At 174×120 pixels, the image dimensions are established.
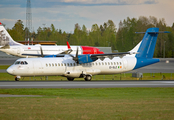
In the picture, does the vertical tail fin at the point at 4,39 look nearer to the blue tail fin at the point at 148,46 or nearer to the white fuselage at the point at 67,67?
the white fuselage at the point at 67,67

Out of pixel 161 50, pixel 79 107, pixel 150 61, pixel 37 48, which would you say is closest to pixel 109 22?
pixel 161 50

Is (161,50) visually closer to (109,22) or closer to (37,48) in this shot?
(37,48)

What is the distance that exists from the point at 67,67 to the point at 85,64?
7.98 feet

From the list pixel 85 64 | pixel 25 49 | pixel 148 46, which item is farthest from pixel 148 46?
pixel 25 49

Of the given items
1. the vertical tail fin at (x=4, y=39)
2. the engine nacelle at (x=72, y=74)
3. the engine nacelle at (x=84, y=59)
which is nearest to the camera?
the engine nacelle at (x=72, y=74)

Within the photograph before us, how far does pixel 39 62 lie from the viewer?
30516 millimetres

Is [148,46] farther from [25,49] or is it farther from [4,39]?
[4,39]

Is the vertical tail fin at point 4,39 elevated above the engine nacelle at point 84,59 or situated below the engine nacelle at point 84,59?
above

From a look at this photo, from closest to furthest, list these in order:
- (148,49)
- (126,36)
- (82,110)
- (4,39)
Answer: (82,110) < (148,49) < (4,39) < (126,36)

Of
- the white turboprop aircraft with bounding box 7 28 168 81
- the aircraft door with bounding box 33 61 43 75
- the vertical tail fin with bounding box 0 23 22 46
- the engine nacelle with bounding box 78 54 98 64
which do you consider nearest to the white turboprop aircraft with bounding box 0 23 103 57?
the vertical tail fin with bounding box 0 23 22 46

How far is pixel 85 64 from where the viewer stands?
32.8m

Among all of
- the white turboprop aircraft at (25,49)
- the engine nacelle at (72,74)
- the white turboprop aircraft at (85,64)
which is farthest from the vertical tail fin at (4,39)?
the engine nacelle at (72,74)

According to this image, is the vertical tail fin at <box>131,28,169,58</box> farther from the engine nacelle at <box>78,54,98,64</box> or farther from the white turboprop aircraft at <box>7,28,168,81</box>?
the engine nacelle at <box>78,54,98,64</box>

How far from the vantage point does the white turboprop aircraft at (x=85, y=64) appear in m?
29.9
